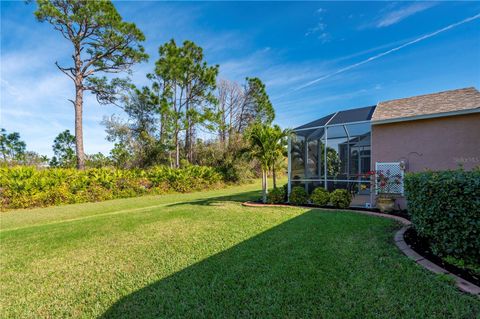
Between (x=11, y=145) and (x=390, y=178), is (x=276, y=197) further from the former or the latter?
(x=11, y=145)

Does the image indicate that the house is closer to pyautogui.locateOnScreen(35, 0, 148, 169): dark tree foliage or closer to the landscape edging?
the landscape edging

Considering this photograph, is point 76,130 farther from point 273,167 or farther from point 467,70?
point 467,70

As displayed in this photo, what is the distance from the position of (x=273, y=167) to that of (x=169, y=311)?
7.47m

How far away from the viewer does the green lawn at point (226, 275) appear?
2275 mm

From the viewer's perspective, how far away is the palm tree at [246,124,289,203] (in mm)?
8727

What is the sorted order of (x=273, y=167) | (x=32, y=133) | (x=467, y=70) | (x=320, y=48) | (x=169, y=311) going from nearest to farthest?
1. (x=169, y=311)
2. (x=467, y=70)
3. (x=273, y=167)
4. (x=320, y=48)
5. (x=32, y=133)

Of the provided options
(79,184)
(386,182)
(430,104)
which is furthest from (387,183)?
(79,184)

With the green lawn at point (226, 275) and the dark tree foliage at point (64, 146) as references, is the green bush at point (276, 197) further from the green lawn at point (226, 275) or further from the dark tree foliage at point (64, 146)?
the dark tree foliage at point (64, 146)

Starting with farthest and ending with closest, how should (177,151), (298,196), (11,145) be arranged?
(11,145) → (177,151) → (298,196)

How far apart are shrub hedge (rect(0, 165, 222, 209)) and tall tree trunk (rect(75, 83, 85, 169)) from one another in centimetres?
279

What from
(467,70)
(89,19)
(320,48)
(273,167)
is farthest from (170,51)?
(467,70)

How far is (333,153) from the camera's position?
10016mm

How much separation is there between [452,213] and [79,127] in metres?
18.8

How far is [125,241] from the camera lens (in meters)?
4.73
